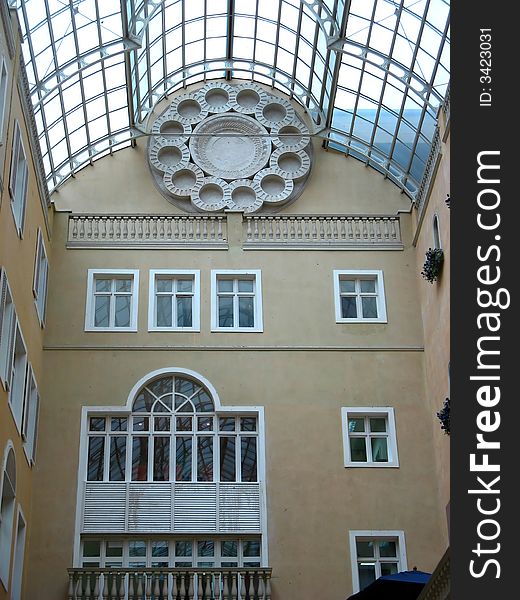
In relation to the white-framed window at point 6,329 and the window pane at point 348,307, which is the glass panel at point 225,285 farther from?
the white-framed window at point 6,329

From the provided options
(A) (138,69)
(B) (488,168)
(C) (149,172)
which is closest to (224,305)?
(C) (149,172)

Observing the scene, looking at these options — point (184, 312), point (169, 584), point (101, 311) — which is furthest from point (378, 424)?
point (101, 311)

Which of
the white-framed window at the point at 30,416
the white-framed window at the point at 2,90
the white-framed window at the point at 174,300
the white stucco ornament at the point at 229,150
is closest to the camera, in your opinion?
the white-framed window at the point at 2,90

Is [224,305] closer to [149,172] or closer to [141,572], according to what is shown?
[149,172]

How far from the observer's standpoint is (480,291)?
1593cm

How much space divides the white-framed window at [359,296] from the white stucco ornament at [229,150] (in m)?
4.18

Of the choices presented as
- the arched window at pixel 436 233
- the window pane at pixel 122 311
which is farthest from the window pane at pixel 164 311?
the arched window at pixel 436 233

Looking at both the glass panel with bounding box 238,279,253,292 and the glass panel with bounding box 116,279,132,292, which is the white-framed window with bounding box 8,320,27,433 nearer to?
the glass panel with bounding box 116,279,132,292

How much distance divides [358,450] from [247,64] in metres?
16.6

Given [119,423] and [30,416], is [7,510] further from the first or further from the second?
[119,423]

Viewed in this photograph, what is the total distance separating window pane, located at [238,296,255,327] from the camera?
37531 millimetres

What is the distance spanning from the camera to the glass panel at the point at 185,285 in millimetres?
38156

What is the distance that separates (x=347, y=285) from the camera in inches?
1515

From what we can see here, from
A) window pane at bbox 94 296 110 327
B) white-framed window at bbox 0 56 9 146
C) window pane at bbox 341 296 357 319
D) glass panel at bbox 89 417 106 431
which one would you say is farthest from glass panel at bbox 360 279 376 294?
white-framed window at bbox 0 56 9 146
